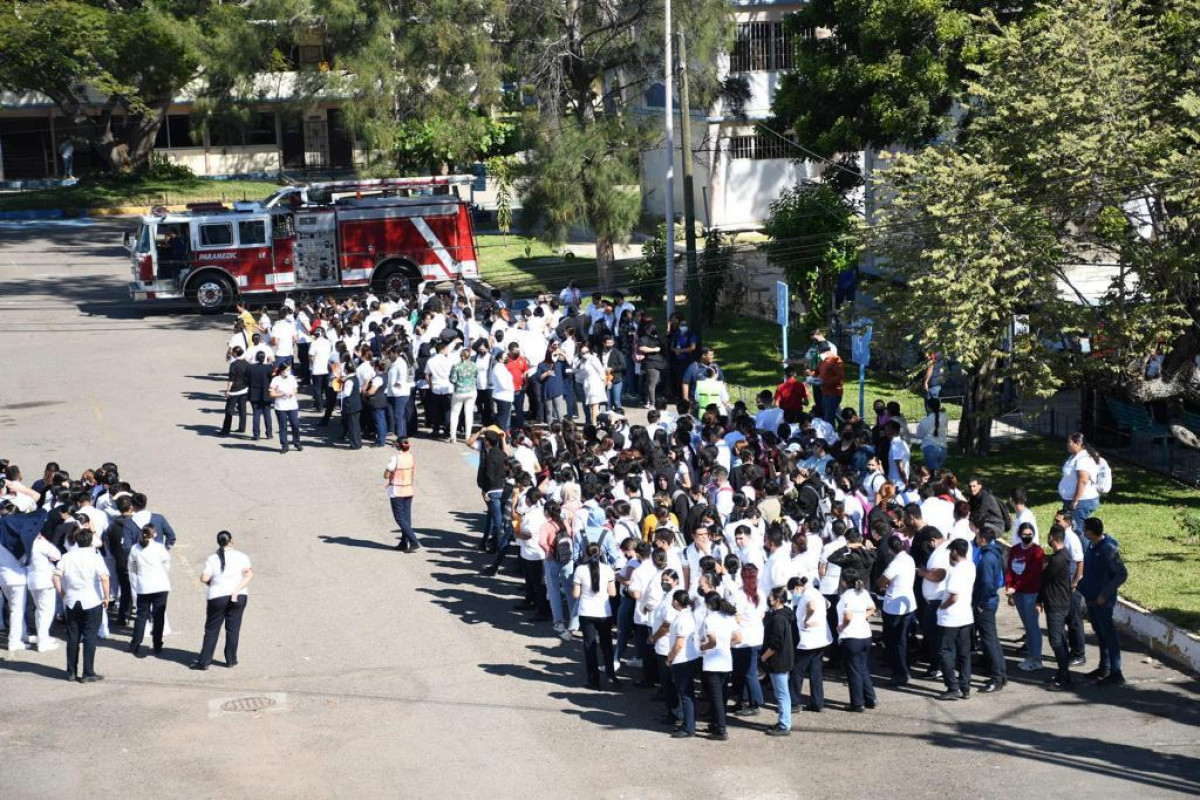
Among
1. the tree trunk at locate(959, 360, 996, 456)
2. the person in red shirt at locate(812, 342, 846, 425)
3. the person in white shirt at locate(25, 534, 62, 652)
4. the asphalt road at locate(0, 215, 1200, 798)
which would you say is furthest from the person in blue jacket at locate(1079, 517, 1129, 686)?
the person in white shirt at locate(25, 534, 62, 652)

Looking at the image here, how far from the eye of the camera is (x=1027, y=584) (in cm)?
1471

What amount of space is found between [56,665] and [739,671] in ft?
23.2

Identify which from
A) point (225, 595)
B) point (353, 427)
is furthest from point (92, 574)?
point (353, 427)

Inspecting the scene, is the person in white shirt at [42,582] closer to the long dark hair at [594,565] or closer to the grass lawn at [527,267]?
the long dark hair at [594,565]

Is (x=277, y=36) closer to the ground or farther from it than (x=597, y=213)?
farther from it

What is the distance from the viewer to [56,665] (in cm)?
1577

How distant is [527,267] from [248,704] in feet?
90.5

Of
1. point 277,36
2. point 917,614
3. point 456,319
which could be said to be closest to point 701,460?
point 917,614

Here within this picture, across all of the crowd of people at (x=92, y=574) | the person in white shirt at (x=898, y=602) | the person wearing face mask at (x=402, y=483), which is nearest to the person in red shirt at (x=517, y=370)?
the person wearing face mask at (x=402, y=483)

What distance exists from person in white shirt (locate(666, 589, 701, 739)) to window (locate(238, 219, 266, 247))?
2308 cm

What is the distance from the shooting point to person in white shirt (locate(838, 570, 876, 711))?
13.8 meters

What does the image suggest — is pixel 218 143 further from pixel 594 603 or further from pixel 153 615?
pixel 594 603

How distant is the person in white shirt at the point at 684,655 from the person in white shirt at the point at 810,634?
3.25 ft

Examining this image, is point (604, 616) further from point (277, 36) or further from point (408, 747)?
point (277, 36)
